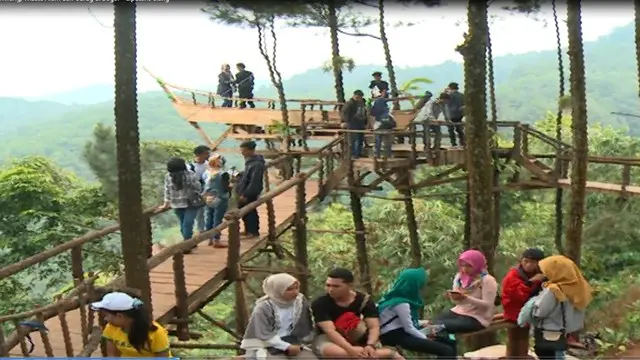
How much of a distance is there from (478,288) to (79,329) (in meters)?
3.30

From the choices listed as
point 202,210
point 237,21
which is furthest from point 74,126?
point 202,210

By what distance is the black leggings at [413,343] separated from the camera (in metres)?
4.58

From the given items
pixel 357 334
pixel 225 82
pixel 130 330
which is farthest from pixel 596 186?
pixel 225 82

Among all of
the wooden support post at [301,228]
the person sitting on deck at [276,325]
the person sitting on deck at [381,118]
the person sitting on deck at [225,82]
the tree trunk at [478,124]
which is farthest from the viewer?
the person sitting on deck at [225,82]

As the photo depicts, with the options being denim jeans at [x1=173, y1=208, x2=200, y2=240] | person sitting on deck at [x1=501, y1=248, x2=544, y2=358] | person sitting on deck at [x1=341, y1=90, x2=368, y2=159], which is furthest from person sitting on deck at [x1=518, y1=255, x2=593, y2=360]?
person sitting on deck at [x1=341, y1=90, x2=368, y2=159]

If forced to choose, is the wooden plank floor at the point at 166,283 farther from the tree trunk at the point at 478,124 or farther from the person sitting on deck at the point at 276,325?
the tree trunk at the point at 478,124

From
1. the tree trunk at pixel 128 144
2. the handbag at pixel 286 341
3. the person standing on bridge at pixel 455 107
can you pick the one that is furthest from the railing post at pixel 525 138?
the handbag at pixel 286 341

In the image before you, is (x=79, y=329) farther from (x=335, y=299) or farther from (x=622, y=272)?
(x=622, y=272)

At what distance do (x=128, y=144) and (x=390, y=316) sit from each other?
2186 mm

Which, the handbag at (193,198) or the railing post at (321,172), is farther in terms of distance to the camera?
the railing post at (321,172)

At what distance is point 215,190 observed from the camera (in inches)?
315

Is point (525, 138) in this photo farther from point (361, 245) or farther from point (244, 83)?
point (244, 83)

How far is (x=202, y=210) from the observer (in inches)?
327

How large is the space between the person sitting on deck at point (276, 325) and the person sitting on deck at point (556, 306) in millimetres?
Result: 1563
